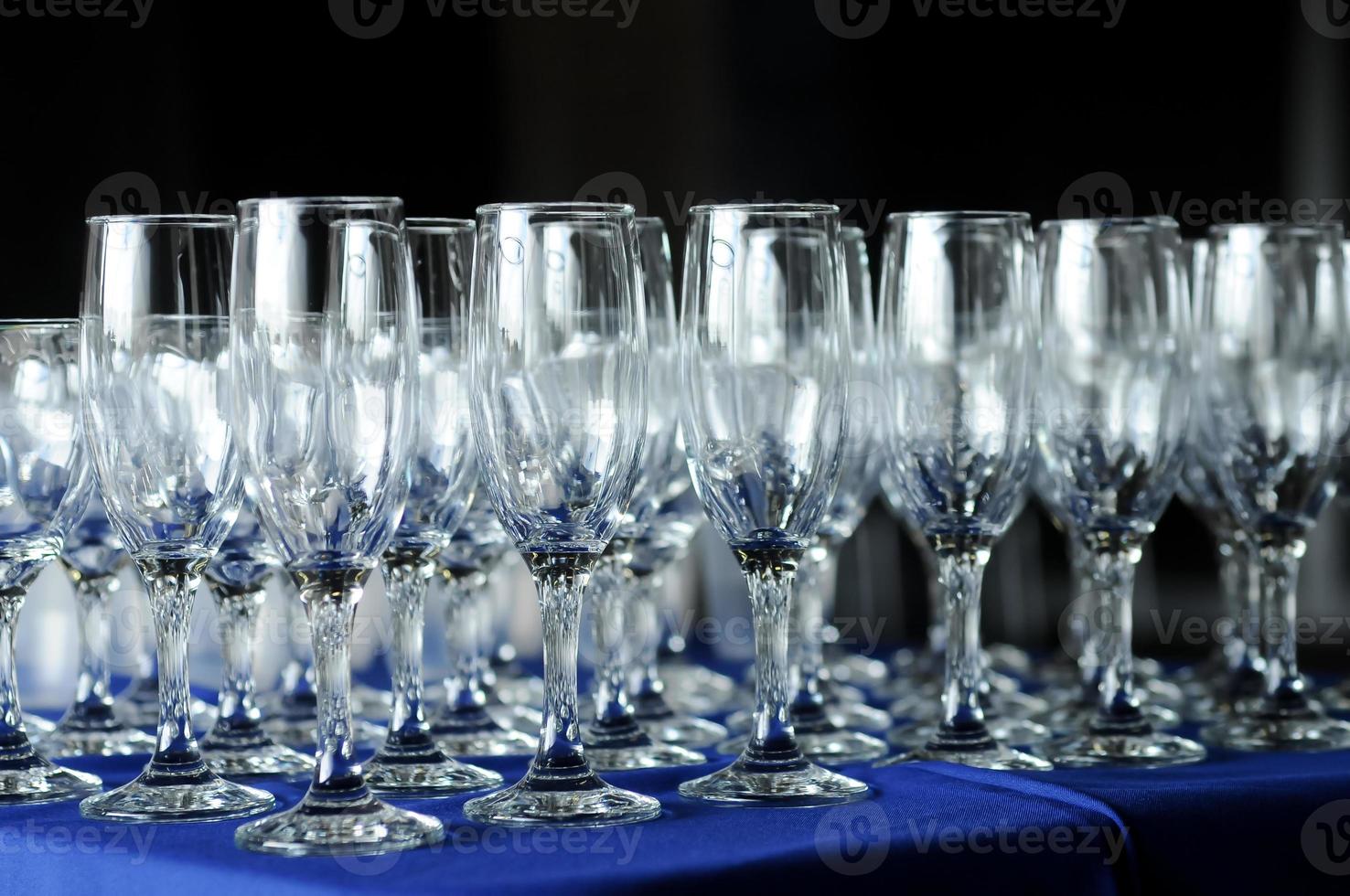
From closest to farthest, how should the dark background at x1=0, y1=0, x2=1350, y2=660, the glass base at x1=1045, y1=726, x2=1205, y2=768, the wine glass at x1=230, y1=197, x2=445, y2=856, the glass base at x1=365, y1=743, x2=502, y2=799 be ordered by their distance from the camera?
the wine glass at x1=230, y1=197, x2=445, y2=856 < the glass base at x1=365, y1=743, x2=502, y2=799 < the glass base at x1=1045, y1=726, x2=1205, y2=768 < the dark background at x1=0, y1=0, x2=1350, y2=660

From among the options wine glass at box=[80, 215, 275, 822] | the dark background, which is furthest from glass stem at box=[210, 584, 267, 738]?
the dark background

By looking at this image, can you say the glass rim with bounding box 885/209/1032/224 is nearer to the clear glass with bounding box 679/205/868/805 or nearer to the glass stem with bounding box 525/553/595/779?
the clear glass with bounding box 679/205/868/805

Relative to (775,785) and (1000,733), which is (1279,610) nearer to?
(1000,733)

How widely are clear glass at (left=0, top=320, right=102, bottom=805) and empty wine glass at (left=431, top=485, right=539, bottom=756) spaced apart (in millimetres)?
319

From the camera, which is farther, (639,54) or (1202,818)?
(639,54)

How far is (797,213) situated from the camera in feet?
4.15

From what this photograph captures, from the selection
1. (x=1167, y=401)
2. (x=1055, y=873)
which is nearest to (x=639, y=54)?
(x=1167, y=401)

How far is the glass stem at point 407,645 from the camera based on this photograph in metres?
1.35

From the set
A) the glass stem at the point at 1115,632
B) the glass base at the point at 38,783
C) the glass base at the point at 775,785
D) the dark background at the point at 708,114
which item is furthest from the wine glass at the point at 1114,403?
the dark background at the point at 708,114

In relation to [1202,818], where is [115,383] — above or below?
above

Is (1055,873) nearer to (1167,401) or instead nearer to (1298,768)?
(1298,768)

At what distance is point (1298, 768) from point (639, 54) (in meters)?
5.47

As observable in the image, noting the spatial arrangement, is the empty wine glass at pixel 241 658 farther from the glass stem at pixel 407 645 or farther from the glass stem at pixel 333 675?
the glass stem at pixel 333 675

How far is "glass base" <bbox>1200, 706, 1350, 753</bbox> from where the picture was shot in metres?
1.48
